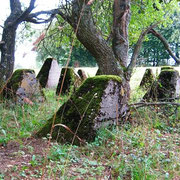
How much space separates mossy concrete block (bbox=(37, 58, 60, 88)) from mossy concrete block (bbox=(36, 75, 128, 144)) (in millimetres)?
7944

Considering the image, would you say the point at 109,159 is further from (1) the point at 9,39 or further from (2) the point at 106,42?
(1) the point at 9,39

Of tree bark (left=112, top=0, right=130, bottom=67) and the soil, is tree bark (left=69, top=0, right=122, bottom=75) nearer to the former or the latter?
tree bark (left=112, top=0, right=130, bottom=67)

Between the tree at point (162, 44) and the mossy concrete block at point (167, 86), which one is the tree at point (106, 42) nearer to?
the mossy concrete block at point (167, 86)

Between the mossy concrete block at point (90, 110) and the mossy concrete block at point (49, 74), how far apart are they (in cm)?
794

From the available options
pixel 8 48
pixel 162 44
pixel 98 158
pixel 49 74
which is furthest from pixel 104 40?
pixel 162 44

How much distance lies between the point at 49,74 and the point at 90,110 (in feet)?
28.0

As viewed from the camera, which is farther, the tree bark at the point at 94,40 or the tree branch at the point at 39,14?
the tree branch at the point at 39,14

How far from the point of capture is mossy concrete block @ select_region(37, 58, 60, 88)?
1218 cm

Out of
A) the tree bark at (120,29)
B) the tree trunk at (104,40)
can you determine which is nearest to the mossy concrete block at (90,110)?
the tree trunk at (104,40)

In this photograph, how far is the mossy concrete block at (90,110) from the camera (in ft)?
12.9

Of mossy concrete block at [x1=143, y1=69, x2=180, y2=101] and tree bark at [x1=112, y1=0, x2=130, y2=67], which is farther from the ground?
tree bark at [x1=112, y1=0, x2=130, y2=67]

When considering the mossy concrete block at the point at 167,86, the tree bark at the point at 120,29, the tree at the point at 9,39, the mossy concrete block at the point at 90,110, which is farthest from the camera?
the tree at the point at 9,39

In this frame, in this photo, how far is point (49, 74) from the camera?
40.2ft

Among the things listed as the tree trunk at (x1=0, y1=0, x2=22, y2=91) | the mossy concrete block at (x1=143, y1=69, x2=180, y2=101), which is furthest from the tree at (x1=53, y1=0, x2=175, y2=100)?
the tree trunk at (x1=0, y1=0, x2=22, y2=91)
